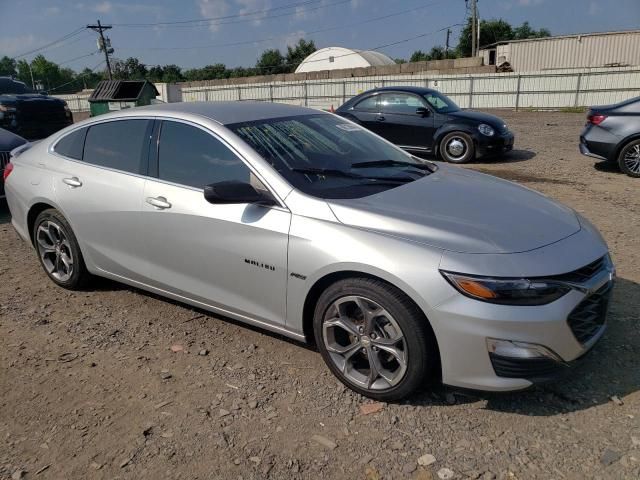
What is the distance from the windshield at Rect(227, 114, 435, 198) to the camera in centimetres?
323

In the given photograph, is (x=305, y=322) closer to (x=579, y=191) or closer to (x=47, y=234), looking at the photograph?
(x=47, y=234)

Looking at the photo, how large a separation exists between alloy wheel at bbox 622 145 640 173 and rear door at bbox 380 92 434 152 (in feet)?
11.5

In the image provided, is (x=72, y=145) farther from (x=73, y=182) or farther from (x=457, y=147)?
(x=457, y=147)

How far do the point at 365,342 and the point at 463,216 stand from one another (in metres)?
0.89

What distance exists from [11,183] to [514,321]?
4.39 m

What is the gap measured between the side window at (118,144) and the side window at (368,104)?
25.5 ft

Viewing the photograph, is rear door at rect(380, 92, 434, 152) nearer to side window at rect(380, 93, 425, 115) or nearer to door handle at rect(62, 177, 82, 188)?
side window at rect(380, 93, 425, 115)

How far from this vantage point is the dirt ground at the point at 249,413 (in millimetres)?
2482

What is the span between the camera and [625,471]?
2.38 meters

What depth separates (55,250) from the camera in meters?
4.46

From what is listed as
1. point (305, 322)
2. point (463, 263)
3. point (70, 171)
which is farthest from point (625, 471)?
point (70, 171)

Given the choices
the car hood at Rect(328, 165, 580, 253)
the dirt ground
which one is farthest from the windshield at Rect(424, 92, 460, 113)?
the car hood at Rect(328, 165, 580, 253)

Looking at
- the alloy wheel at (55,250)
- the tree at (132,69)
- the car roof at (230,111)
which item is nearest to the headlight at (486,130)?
the car roof at (230,111)

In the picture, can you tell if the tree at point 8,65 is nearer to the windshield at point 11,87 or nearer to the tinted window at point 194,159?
the windshield at point 11,87
